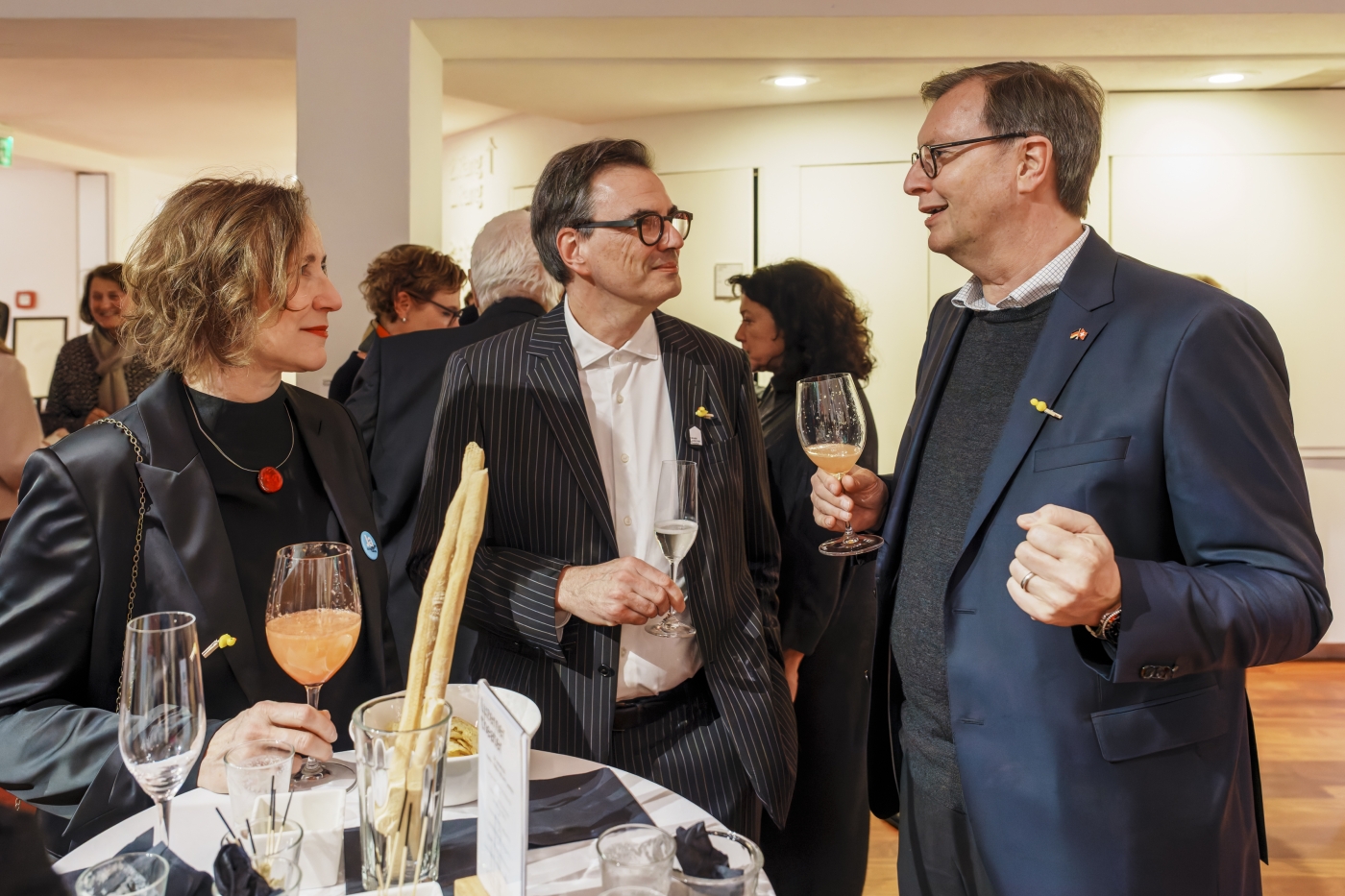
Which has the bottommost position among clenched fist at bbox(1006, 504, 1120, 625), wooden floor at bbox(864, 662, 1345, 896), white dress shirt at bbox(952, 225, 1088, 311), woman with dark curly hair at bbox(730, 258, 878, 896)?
wooden floor at bbox(864, 662, 1345, 896)

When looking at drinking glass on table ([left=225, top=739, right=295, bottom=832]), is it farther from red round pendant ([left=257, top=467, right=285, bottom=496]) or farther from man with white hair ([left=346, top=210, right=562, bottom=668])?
man with white hair ([left=346, top=210, right=562, bottom=668])

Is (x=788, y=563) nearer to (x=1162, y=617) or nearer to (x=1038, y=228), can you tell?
(x=1038, y=228)

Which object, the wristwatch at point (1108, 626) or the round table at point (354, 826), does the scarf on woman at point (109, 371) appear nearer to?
the round table at point (354, 826)

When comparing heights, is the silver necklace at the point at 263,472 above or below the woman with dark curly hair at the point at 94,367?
below

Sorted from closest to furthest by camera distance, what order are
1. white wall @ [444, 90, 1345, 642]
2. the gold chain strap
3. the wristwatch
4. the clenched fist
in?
the clenched fist
the wristwatch
the gold chain strap
white wall @ [444, 90, 1345, 642]

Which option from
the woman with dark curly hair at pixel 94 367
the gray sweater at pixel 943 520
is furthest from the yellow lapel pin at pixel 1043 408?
the woman with dark curly hair at pixel 94 367

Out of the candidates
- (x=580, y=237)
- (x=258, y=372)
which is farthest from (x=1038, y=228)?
(x=258, y=372)

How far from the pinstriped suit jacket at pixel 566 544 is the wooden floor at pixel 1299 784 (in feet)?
5.44

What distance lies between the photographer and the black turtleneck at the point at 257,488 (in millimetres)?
1661

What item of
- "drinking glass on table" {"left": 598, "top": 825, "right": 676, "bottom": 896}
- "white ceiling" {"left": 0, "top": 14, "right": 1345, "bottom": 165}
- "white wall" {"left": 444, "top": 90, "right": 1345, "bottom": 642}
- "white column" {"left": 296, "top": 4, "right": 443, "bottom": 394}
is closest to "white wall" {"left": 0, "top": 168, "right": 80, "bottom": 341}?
"white ceiling" {"left": 0, "top": 14, "right": 1345, "bottom": 165}

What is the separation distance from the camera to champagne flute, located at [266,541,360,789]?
Result: 133cm

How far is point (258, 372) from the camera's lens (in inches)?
69.6

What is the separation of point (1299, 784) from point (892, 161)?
3886mm

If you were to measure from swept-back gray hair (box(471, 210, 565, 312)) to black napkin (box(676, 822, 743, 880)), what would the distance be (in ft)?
7.23
